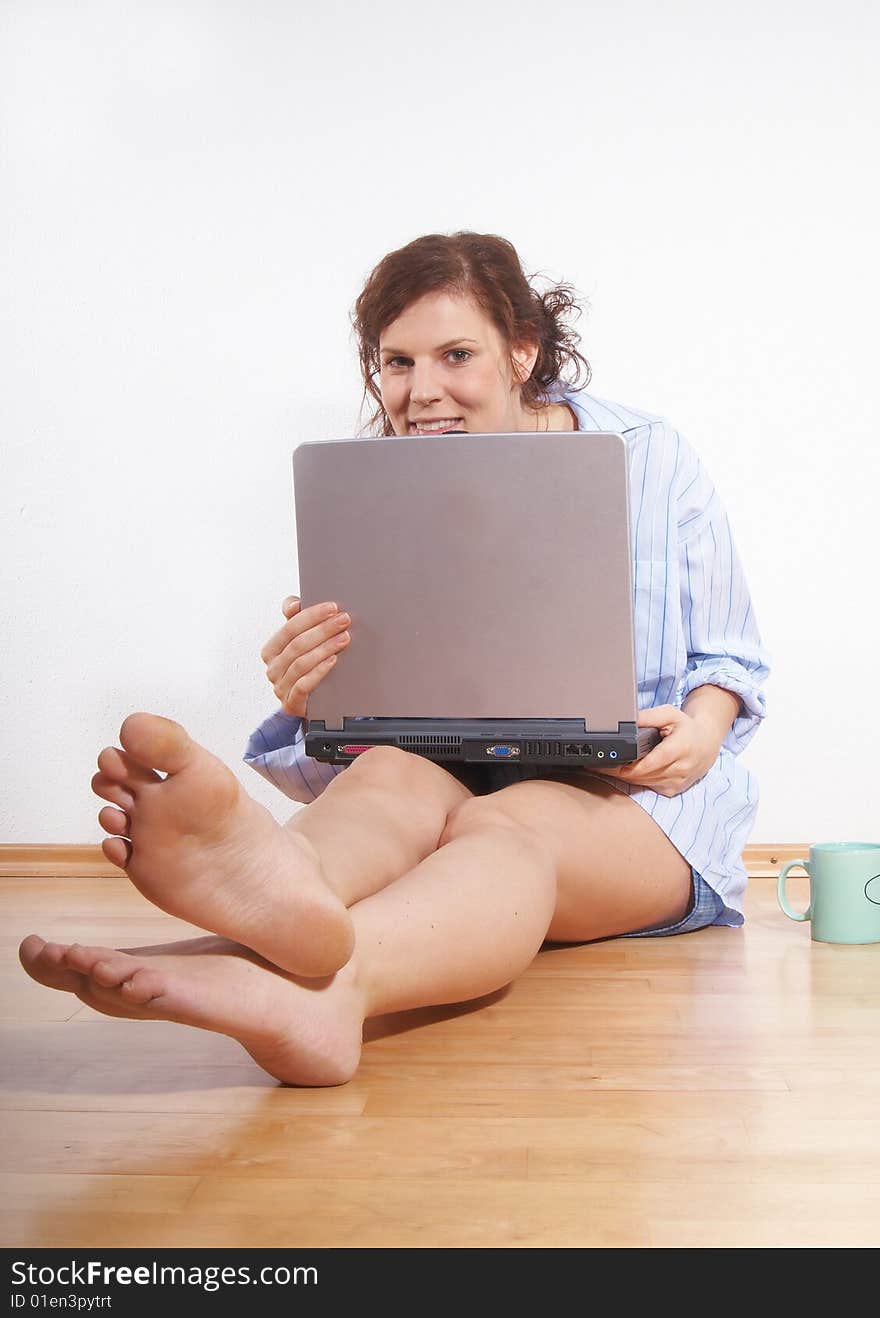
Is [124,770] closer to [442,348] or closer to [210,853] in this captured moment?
[210,853]

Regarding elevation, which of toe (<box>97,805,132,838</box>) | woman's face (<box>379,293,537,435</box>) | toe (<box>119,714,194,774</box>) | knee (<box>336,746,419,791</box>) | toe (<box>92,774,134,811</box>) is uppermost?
woman's face (<box>379,293,537,435</box>)

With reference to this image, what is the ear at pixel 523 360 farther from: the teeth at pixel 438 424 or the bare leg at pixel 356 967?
the bare leg at pixel 356 967

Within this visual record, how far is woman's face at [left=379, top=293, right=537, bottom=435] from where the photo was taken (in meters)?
1.58

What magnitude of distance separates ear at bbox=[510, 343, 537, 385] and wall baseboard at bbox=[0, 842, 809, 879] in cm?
86

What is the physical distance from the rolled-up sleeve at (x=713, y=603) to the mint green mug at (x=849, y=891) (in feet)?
0.57

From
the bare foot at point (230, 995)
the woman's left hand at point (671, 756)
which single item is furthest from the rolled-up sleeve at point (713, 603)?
the bare foot at point (230, 995)

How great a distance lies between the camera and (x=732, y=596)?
5.41 feet

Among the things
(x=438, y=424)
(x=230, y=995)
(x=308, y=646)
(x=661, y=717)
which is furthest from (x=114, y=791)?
(x=438, y=424)

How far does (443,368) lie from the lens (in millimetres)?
1590

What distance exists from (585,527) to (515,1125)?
0.54 meters

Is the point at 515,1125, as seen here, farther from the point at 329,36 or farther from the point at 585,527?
the point at 329,36

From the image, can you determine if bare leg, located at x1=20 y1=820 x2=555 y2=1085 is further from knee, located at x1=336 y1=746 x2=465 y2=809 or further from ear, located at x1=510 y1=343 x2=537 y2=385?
ear, located at x1=510 y1=343 x2=537 y2=385

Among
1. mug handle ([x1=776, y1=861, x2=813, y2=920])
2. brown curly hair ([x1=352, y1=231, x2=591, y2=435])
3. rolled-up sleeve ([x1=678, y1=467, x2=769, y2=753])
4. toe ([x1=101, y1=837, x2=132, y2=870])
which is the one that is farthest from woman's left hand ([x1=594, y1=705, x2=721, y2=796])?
toe ([x1=101, y1=837, x2=132, y2=870])
